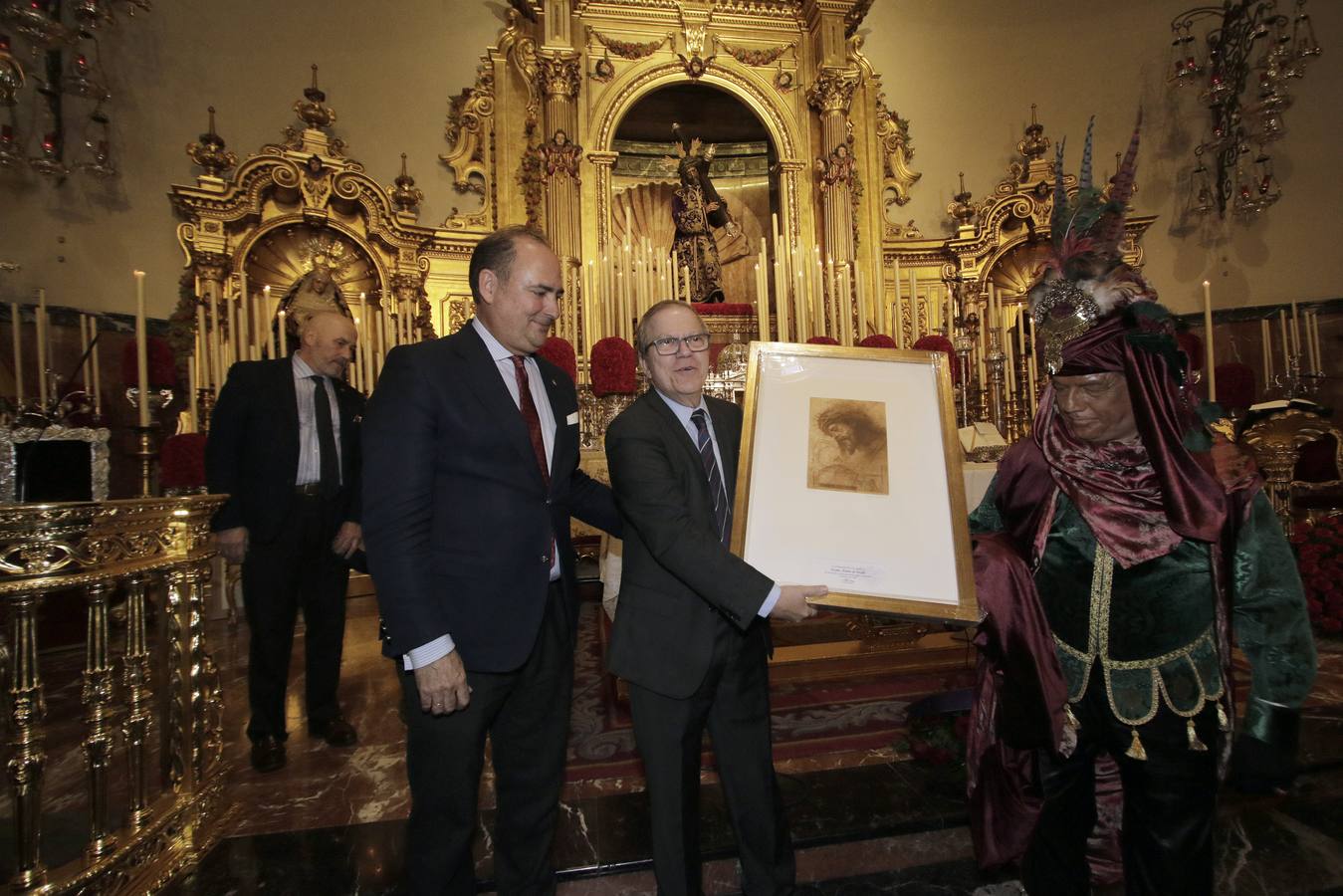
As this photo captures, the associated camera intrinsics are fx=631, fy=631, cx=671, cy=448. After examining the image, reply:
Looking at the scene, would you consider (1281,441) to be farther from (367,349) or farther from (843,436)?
(367,349)

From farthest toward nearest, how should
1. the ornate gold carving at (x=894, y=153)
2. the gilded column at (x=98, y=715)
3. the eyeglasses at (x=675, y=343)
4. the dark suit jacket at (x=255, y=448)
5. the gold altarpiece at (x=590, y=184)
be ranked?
the ornate gold carving at (x=894, y=153) → the gold altarpiece at (x=590, y=184) → the dark suit jacket at (x=255, y=448) → the gilded column at (x=98, y=715) → the eyeglasses at (x=675, y=343)

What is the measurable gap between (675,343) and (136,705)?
2073 millimetres

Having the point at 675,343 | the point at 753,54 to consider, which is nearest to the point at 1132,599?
the point at 675,343

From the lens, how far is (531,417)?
1.76 metres

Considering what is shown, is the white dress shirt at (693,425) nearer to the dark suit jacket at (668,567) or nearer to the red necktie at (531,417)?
the dark suit jacket at (668,567)

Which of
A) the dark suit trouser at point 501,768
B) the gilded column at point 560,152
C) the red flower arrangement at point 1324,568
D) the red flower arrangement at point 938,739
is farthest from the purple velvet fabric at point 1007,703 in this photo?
the gilded column at point 560,152

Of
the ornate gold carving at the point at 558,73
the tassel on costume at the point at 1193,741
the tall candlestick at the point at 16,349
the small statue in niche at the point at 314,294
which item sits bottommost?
the tassel on costume at the point at 1193,741

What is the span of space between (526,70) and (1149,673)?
7453 mm

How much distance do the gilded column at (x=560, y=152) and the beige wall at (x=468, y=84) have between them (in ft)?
3.95

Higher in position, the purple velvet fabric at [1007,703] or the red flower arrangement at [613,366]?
the red flower arrangement at [613,366]

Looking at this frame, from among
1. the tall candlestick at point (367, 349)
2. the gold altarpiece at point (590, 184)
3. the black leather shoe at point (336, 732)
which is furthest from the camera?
the gold altarpiece at point (590, 184)

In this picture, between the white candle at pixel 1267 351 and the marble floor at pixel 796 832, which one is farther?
the white candle at pixel 1267 351

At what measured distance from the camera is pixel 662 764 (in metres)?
1.63

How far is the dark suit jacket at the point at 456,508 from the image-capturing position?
149cm
